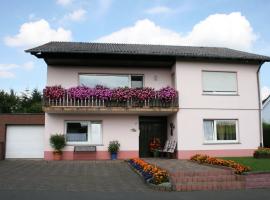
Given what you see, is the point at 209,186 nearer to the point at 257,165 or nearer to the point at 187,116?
the point at 257,165

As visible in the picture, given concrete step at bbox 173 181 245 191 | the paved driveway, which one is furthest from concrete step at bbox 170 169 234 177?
the paved driveway

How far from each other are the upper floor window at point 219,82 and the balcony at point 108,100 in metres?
2.12

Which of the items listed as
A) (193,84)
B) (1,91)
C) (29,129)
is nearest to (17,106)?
(1,91)

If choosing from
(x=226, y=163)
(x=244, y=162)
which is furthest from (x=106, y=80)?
(x=226, y=163)

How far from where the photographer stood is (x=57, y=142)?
18703 millimetres

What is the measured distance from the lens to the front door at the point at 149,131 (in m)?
20.5

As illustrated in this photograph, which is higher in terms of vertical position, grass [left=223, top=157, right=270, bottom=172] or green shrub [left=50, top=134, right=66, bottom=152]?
green shrub [left=50, top=134, right=66, bottom=152]

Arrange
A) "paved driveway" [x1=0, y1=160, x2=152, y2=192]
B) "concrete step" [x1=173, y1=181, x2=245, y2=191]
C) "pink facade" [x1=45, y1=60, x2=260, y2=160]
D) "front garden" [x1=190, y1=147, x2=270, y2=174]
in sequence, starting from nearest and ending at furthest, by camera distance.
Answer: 1. "paved driveway" [x1=0, y1=160, x2=152, y2=192]
2. "concrete step" [x1=173, y1=181, x2=245, y2=191]
3. "front garden" [x1=190, y1=147, x2=270, y2=174]
4. "pink facade" [x1=45, y1=60, x2=260, y2=160]

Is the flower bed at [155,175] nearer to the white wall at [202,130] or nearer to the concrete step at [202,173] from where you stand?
the concrete step at [202,173]

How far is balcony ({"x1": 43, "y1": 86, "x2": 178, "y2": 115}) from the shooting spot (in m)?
18.1

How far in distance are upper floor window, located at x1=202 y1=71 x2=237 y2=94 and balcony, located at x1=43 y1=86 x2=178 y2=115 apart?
212 cm

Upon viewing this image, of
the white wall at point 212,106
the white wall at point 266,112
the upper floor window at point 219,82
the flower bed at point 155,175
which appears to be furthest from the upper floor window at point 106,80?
the white wall at point 266,112

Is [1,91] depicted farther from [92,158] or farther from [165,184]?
[165,184]

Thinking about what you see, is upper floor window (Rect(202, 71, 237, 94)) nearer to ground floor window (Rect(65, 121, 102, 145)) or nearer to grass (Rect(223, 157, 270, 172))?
grass (Rect(223, 157, 270, 172))
